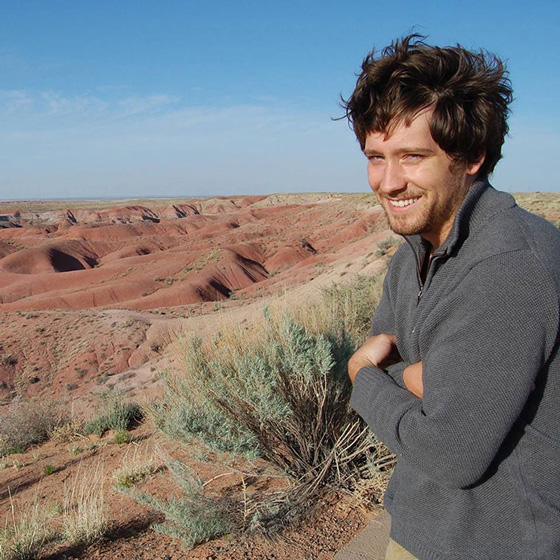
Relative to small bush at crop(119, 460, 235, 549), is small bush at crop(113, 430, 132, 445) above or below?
below

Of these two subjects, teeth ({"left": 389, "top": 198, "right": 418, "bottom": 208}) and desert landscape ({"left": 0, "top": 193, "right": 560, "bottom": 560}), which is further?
desert landscape ({"left": 0, "top": 193, "right": 560, "bottom": 560})

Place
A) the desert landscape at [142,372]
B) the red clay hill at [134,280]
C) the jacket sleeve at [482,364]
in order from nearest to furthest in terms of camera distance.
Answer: the jacket sleeve at [482,364] → the desert landscape at [142,372] → the red clay hill at [134,280]

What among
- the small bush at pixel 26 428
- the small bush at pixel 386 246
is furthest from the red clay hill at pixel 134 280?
the small bush at pixel 26 428

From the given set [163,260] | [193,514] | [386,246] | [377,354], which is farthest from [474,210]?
[163,260]

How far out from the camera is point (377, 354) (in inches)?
67.3

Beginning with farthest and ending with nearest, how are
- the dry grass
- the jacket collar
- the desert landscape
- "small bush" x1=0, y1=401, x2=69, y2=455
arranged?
"small bush" x1=0, y1=401, x2=69, y2=455 → the dry grass → the desert landscape → the jacket collar

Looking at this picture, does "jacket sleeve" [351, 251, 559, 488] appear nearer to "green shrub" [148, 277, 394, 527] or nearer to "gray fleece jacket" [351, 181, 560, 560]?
"gray fleece jacket" [351, 181, 560, 560]

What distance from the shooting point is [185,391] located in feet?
12.5

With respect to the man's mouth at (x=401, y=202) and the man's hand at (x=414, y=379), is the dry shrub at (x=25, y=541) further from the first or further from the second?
the man's mouth at (x=401, y=202)

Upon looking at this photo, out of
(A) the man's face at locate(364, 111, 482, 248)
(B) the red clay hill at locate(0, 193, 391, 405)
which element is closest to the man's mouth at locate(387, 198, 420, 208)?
(A) the man's face at locate(364, 111, 482, 248)

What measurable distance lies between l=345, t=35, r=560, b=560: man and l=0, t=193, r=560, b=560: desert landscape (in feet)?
6.10

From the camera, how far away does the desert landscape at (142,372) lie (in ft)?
11.1

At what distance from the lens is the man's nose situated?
141 centimetres

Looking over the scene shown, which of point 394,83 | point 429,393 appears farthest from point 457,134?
point 429,393
